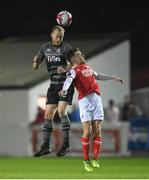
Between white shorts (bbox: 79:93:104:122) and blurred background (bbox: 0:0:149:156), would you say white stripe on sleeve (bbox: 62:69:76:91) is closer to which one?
white shorts (bbox: 79:93:104:122)

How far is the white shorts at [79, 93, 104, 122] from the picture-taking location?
13.9 m

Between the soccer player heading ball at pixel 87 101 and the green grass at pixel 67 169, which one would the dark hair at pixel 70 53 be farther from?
the green grass at pixel 67 169

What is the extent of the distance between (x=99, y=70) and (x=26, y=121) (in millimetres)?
3370

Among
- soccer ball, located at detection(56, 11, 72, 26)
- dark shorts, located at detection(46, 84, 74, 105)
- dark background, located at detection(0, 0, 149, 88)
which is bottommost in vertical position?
dark shorts, located at detection(46, 84, 74, 105)

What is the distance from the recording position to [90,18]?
3241 cm

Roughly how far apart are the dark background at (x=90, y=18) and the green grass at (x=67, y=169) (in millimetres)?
11935

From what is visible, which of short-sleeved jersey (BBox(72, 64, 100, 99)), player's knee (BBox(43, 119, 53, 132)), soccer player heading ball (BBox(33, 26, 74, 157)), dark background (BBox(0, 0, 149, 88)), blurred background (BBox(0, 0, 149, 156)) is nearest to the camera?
short-sleeved jersey (BBox(72, 64, 100, 99))

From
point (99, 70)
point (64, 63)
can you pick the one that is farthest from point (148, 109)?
point (64, 63)

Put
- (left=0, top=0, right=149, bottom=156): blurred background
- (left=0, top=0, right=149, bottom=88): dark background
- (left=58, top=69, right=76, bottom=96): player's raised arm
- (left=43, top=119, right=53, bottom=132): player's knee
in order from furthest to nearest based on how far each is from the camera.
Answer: (left=0, top=0, right=149, bottom=88): dark background → (left=0, top=0, right=149, bottom=156): blurred background → (left=43, top=119, right=53, bottom=132): player's knee → (left=58, top=69, right=76, bottom=96): player's raised arm

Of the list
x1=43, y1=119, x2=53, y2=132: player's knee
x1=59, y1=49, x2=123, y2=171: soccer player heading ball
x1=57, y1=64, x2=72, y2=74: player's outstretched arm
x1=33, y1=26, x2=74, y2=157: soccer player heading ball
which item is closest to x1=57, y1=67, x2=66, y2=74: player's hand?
x1=57, y1=64, x2=72, y2=74: player's outstretched arm

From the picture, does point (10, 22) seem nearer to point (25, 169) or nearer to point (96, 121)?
point (25, 169)

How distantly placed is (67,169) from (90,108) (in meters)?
2.53

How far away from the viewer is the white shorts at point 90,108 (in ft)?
45.6

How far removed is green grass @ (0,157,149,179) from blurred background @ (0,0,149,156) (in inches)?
88.3
